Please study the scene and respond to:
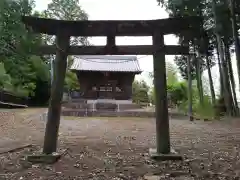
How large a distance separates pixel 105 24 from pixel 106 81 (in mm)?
17667

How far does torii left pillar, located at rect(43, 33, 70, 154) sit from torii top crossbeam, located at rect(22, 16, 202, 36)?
0.23 m

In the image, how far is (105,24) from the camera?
19.8 ft

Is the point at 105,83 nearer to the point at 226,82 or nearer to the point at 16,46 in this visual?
the point at 16,46

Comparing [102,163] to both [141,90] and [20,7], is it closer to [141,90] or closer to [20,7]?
[20,7]

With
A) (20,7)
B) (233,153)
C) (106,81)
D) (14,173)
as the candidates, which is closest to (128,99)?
(106,81)

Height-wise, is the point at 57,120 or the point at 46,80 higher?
the point at 46,80

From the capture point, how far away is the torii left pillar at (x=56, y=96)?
568 centimetres

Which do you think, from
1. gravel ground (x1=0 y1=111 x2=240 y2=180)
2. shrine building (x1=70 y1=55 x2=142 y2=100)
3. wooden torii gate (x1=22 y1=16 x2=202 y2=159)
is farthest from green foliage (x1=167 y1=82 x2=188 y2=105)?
wooden torii gate (x1=22 y1=16 x2=202 y2=159)

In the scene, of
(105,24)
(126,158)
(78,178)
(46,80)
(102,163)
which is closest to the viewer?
(78,178)

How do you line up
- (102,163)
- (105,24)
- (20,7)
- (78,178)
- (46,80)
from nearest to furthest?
(78,178), (102,163), (105,24), (20,7), (46,80)

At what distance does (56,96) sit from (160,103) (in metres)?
2.06

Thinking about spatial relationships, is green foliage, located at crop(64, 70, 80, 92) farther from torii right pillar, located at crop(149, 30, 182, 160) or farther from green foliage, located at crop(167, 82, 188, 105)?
torii right pillar, located at crop(149, 30, 182, 160)

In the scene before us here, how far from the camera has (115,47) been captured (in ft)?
19.8

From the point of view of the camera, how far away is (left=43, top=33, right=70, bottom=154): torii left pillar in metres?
5.68
